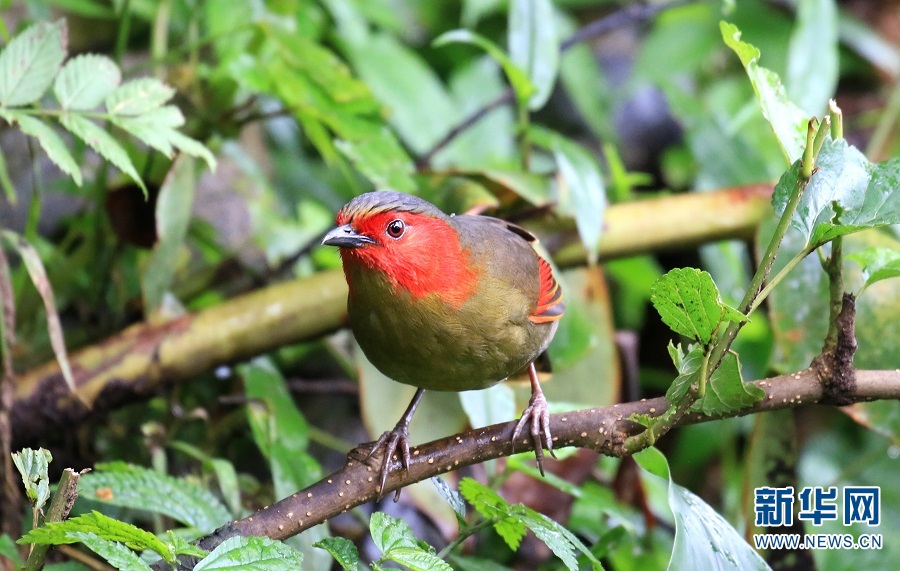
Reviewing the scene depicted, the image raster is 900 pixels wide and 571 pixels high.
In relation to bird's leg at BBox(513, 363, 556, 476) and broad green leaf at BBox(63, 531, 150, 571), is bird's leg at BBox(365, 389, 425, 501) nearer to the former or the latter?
bird's leg at BBox(513, 363, 556, 476)

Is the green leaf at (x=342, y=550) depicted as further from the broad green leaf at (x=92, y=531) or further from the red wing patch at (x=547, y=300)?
the red wing patch at (x=547, y=300)

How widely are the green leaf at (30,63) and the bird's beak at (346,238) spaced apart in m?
0.70

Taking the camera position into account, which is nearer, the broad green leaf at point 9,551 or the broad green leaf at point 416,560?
the broad green leaf at point 416,560

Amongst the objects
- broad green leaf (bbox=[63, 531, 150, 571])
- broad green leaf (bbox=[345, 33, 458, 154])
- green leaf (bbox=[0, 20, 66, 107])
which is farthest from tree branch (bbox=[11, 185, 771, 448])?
broad green leaf (bbox=[63, 531, 150, 571])

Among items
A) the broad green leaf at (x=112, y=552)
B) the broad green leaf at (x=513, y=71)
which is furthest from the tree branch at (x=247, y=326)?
the broad green leaf at (x=112, y=552)

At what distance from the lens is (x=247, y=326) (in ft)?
9.32

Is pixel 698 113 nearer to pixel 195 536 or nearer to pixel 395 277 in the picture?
pixel 395 277

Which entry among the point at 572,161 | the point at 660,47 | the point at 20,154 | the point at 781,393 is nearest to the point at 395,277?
the point at 781,393

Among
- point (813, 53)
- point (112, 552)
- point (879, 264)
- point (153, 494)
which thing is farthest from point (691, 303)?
point (813, 53)

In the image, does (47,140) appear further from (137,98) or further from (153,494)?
(153,494)

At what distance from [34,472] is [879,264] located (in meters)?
1.51

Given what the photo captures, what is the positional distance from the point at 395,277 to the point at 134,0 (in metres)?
2.22

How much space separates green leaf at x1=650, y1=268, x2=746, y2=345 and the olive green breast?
61 cm

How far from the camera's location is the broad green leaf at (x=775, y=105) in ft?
5.54
